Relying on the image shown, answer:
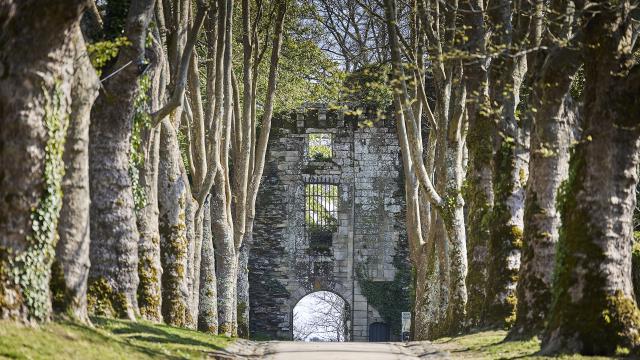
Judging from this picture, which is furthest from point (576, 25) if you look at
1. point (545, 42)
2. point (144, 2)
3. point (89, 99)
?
point (89, 99)

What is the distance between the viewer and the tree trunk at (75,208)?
420 inches

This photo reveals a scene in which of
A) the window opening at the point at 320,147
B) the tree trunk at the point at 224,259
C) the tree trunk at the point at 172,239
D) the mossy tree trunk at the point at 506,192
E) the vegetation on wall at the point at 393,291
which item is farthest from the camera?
the window opening at the point at 320,147

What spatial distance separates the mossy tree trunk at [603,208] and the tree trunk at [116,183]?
209 inches

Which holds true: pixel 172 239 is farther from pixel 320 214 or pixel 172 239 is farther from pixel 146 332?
pixel 320 214

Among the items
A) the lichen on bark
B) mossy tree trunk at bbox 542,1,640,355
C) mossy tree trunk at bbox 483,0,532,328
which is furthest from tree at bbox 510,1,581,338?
mossy tree trunk at bbox 542,1,640,355

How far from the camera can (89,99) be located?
10844 millimetres

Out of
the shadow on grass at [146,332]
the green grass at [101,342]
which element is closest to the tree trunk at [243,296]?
the green grass at [101,342]

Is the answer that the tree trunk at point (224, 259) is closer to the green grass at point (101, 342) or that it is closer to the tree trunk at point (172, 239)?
the tree trunk at point (172, 239)

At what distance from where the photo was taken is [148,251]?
1470cm

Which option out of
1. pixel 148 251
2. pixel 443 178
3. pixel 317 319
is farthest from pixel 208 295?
pixel 317 319

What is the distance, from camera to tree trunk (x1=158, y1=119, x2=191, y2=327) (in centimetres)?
1667

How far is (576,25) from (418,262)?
30.7 ft

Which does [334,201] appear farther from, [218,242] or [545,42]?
[545,42]

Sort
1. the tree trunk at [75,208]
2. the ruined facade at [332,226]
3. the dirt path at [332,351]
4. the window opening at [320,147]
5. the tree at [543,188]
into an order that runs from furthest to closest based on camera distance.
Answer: the window opening at [320,147] < the ruined facade at [332,226] < the dirt path at [332,351] < the tree at [543,188] < the tree trunk at [75,208]
